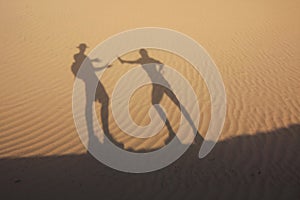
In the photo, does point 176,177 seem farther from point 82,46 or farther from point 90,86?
point 82,46

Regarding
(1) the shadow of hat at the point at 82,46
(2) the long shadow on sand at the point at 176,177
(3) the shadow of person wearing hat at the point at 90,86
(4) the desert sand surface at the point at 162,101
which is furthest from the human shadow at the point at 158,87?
(1) the shadow of hat at the point at 82,46

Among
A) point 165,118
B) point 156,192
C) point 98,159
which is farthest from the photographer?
point 165,118

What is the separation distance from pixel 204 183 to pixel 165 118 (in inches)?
85.9

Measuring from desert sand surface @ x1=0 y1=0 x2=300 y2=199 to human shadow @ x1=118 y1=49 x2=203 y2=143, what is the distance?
14 centimetres

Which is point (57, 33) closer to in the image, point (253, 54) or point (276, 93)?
point (253, 54)

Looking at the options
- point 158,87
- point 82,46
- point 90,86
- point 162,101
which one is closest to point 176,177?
point 162,101

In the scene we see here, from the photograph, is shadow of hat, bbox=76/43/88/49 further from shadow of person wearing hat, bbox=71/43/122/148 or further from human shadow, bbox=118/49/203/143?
human shadow, bbox=118/49/203/143

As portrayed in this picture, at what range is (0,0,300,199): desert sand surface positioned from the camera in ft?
14.4

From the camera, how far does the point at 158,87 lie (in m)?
7.49

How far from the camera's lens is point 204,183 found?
174 inches

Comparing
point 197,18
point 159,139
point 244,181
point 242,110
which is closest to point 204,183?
point 244,181

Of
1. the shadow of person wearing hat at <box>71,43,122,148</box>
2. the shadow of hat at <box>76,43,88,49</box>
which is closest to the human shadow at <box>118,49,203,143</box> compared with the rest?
the shadow of person wearing hat at <box>71,43,122,148</box>

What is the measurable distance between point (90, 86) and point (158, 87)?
67.7 inches

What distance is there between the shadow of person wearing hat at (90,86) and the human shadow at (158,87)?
1.03 m
